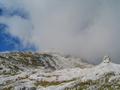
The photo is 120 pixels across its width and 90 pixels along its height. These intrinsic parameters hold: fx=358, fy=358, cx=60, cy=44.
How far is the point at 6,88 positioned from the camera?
19788 cm

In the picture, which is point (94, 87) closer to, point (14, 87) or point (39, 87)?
point (39, 87)

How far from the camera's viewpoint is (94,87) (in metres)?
158

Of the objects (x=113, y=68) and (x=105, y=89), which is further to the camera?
(x=113, y=68)

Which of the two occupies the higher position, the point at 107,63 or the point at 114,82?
the point at 107,63

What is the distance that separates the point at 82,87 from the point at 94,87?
8161 millimetres

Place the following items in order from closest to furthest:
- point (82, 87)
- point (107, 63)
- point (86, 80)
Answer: point (82, 87)
point (86, 80)
point (107, 63)

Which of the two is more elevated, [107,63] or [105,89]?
[107,63]

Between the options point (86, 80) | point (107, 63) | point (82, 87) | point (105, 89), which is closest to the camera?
point (105, 89)

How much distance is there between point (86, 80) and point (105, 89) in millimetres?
24840

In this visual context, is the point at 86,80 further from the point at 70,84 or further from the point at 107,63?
the point at 107,63

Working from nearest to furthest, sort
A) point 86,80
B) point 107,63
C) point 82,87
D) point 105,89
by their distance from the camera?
point 105,89, point 82,87, point 86,80, point 107,63

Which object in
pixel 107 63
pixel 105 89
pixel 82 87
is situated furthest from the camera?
pixel 107 63

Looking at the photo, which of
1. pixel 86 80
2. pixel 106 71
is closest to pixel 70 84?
pixel 86 80

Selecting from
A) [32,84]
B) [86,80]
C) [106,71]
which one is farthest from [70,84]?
[32,84]
